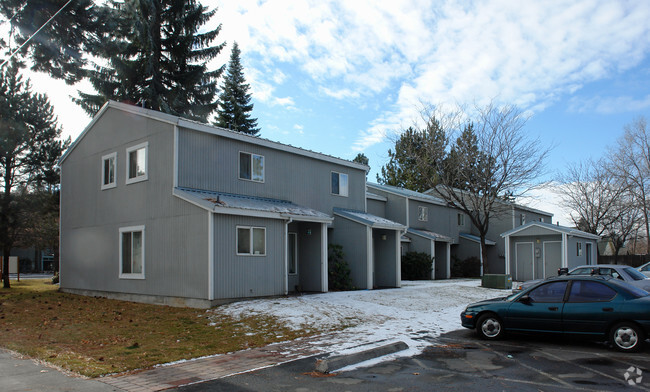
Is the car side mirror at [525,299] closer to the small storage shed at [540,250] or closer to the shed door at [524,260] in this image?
the small storage shed at [540,250]

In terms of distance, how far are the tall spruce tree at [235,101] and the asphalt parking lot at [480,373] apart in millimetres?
40392

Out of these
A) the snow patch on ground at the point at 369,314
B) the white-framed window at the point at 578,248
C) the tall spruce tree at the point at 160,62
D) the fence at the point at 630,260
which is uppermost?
the tall spruce tree at the point at 160,62

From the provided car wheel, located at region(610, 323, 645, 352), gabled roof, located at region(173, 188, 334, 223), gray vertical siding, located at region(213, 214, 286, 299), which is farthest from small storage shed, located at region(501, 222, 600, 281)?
car wheel, located at region(610, 323, 645, 352)

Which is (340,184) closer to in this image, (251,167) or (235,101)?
(251,167)

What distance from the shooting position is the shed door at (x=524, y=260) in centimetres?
2831

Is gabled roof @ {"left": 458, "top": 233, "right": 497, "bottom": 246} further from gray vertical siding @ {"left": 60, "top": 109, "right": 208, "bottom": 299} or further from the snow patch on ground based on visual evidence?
gray vertical siding @ {"left": 60, "top": 109, "right": 208, "bottom": 299}

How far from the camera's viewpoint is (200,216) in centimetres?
1577

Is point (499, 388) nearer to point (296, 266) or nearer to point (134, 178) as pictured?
point (296, 266)

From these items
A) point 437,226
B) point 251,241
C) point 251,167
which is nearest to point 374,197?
point 437,226

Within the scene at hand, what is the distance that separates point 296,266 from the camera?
65.0 ft

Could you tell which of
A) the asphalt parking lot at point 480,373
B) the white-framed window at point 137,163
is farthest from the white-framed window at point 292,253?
the asphalt parking lot at point 480,373

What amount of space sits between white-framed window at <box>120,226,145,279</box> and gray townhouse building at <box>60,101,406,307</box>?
50mm

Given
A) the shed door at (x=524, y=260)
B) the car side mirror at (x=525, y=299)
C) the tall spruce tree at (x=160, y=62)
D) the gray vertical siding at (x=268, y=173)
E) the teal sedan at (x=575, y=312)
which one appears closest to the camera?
the teal sedan at (x=575, y=312)

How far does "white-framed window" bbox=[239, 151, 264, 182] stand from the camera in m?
19.0
